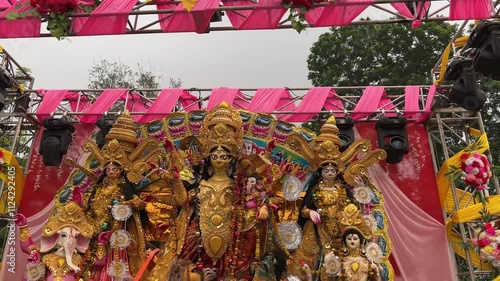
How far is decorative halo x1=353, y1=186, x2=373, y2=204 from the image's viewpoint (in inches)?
212

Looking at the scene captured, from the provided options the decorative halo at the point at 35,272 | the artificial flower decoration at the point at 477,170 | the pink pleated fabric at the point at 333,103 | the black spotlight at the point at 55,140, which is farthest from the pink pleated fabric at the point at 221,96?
the artificial flower decoration at the point at 477,170

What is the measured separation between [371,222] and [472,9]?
88.8 inches

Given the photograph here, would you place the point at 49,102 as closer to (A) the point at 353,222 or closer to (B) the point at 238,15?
(B) the point at 238,15

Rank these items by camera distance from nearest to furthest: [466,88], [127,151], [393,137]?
[466,88] → [127,151] → [393,137]

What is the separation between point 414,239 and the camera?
6.04 meters

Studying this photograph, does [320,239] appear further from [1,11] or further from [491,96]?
[491,96]

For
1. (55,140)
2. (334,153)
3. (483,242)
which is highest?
(55,140)

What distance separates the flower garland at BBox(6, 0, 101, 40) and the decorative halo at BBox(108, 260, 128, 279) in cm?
235

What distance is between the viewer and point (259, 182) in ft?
17.4

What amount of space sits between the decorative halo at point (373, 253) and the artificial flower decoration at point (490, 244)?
3.49 feet

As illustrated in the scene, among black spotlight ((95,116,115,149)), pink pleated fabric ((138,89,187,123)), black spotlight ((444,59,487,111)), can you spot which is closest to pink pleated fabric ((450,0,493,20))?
black spotlight ((444,59,487,111))

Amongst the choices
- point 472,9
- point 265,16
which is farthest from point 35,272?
point 472,9

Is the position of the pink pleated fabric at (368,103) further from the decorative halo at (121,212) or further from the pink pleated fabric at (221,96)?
the decorative halo at (121,212)

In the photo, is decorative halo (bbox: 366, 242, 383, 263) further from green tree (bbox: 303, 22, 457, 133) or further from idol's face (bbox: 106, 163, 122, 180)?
green tree (bbox: 303, 22, 457, 133)
